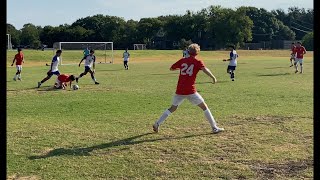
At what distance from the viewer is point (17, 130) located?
9.00m

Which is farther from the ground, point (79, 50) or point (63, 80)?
point (79, 50)

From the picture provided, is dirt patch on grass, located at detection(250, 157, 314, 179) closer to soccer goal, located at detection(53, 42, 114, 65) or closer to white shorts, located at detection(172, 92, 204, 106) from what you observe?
white shorts, located at detection(172, 92, 204, 106)

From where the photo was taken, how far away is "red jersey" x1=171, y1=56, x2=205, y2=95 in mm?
8195

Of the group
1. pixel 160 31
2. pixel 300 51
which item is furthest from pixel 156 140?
pixel 160 31

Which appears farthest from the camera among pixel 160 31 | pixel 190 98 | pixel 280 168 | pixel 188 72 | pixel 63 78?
pixel 160 31

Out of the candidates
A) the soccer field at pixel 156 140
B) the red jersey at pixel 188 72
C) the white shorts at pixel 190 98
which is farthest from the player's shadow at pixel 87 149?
the red jersey at pixel 188 72

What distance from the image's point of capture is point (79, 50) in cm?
5125

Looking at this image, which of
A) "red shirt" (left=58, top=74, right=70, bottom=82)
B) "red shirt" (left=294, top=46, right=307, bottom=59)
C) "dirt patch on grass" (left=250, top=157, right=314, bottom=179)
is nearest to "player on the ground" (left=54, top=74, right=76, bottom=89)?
"red shirt" (left=58, top=74, right=70, bottom=82)

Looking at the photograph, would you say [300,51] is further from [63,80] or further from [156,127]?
[156,127]

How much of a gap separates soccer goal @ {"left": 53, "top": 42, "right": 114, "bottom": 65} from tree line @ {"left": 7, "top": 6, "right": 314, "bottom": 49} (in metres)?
35.0

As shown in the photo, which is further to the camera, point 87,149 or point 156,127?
point 156,127

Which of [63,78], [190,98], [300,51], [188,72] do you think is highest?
[300,51]

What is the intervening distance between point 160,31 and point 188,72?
95.4 metres

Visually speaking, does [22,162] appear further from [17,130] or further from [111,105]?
[111,105]
